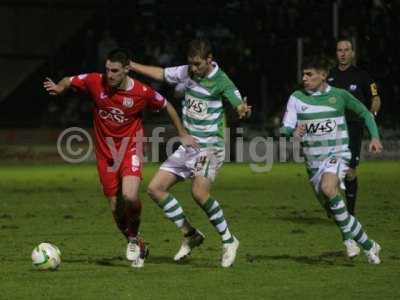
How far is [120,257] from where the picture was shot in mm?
10742

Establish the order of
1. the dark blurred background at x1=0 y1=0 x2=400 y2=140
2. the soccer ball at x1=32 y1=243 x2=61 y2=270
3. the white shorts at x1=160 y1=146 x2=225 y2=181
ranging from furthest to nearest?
1. the dark blurred background at x1=0 y1=0 x2=400 y2=140
2. the white shorts at x1=160 y1=146 x2=225 y2=181
3. the soccer ball at x1=32 y1=243 x2=61 y2=270

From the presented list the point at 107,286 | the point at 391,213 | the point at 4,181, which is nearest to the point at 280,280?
the point at 107,286

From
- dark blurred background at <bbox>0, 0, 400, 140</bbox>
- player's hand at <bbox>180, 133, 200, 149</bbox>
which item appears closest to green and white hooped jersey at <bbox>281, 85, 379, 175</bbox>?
player's hand at <bbox>180, 133, 200, 149</bbox>

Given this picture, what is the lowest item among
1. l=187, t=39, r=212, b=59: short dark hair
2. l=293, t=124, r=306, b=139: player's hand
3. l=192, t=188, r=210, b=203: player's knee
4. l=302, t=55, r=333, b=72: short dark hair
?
l=192, t=188, r=210, b=203: player's knee

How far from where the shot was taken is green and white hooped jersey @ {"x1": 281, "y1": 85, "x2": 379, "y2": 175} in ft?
33.4

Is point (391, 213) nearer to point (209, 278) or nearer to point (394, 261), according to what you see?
point (394, 261)

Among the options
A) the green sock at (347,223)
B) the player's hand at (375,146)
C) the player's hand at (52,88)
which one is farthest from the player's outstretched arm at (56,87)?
the player's hand at (375,146)

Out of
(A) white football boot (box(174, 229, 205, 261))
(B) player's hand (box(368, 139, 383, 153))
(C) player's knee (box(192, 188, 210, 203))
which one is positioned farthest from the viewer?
(A) white football boot (box(174, 229, 205, 261))

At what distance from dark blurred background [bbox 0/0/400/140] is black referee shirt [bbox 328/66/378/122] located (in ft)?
45.9

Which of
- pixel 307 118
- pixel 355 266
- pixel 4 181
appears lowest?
pixel 4 181

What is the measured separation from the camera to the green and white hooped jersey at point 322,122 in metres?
10.2

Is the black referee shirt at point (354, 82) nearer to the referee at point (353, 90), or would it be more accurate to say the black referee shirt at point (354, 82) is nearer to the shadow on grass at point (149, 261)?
the referee at point (353, 90)

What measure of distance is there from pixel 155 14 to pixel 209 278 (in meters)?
19.1

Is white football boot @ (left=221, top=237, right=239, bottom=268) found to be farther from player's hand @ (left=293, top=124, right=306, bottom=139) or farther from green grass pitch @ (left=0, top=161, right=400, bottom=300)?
player's hand @ (left=293, top=124, right=306, bottom=139)
